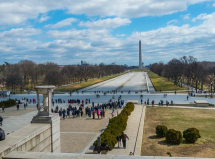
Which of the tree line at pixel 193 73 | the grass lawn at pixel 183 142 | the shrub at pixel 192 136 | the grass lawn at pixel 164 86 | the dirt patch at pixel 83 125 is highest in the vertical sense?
the tree line at pixel 193 73

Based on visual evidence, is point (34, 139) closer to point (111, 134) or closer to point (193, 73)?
point (111, 134)

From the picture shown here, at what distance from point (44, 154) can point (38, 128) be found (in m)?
2.42

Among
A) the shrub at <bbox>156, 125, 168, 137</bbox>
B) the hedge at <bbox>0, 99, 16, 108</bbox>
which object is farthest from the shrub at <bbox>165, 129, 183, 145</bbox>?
the hedge at <bbox>0, 99, 16, 108</bbox>

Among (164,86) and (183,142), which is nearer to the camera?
(183,142)

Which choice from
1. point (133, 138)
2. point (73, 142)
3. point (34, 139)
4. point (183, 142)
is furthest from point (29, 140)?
point (183, 142)

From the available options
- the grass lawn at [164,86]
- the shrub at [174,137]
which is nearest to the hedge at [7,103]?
the shrub at [174,137]

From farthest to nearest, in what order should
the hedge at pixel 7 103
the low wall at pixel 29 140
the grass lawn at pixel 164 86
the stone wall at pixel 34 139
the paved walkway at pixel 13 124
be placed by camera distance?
the grass lawn at pixel 164 86 < the hedge at pixel 7 103 < the paved walkway at pixel 13 124 < the stone wall at pixel 34 139 < the low wall at pixel 29 140

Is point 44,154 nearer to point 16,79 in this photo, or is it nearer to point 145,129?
point 145,129

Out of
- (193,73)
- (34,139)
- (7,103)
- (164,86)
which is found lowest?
(7,103)

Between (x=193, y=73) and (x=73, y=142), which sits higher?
(x=193, y=73)

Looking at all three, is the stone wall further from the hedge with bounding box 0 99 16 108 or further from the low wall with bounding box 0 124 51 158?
the hedge with bounding box 0 99 16 108

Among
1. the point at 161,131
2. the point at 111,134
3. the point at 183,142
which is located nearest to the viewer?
the point at 111,134

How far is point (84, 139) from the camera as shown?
1841 cm

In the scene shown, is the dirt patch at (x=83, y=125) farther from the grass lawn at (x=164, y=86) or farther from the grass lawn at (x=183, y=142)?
the grass lawn at (x=164, y=86)
